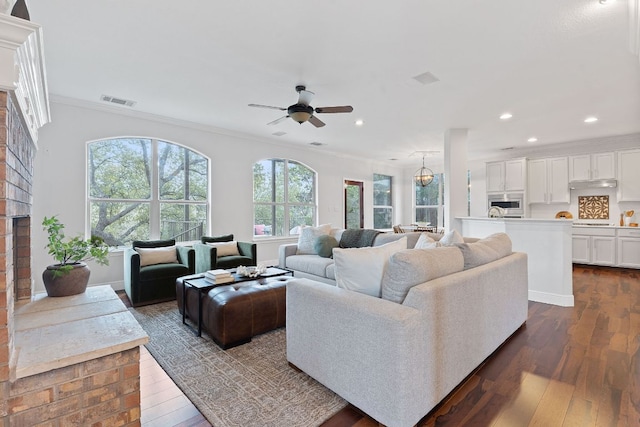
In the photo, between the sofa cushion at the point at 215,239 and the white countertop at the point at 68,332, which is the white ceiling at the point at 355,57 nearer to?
the sofa cushion at the point at 215,239

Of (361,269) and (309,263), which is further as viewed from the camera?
(309,263)

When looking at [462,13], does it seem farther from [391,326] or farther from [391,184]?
[391,184]

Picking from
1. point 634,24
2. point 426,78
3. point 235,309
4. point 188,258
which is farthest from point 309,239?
point 634,24

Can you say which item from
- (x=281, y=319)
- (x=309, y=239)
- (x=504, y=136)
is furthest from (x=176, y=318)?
(x=504, y=136)

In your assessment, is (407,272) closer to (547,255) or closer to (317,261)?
(317,261)

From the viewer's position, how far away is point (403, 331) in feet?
4.96

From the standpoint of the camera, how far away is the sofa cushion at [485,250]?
2289mm

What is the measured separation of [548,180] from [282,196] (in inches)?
232

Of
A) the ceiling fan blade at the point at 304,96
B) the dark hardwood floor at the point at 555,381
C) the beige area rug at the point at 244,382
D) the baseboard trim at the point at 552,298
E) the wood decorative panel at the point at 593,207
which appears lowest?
the dark hardwood floor at the point at 555,381

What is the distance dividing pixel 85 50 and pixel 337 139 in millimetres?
4294

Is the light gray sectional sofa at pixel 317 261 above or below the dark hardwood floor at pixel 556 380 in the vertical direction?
above

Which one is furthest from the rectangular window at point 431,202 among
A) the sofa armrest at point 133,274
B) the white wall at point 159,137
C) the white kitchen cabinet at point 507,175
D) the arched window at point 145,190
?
the sofa armrest at point 133,274

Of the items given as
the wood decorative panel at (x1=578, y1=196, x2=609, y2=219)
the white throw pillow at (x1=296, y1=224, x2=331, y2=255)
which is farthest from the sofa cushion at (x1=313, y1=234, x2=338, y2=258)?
the wood decorative panel at (x1=578, y1=196, x2=609, y2=219)

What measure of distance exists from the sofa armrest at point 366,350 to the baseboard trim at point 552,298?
124 inches
